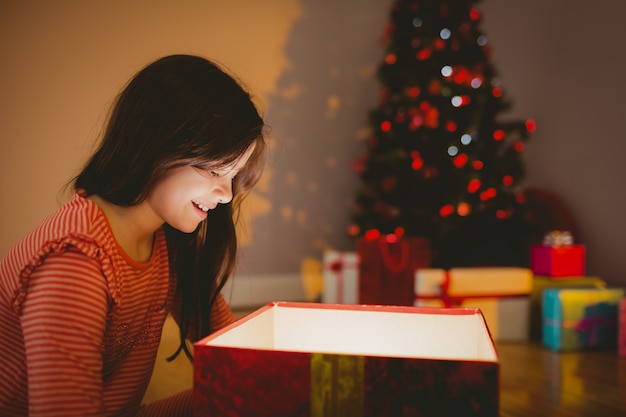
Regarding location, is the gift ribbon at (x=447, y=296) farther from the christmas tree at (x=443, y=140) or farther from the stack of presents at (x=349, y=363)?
the stack of presents at (x=349, y=363)

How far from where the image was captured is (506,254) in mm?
2639

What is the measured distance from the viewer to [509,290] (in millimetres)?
2076

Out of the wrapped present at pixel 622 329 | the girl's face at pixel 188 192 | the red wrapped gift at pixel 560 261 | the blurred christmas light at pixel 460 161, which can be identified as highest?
the blurred christmas light at pixel 460 161

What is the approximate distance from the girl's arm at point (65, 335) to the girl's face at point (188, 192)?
0.16 meters

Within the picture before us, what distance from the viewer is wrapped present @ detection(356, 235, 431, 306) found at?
2.30 metres

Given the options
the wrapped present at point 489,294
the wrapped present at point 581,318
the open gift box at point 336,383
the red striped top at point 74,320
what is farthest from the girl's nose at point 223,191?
the wrapped present at point 581,318

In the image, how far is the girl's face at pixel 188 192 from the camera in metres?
0.75

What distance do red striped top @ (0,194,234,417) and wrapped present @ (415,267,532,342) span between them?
1.41m

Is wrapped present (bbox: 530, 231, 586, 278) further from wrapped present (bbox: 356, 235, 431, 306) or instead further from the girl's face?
the girl's face

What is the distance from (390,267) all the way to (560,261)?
70cm

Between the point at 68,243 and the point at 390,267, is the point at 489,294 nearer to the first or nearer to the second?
the point at 390,267

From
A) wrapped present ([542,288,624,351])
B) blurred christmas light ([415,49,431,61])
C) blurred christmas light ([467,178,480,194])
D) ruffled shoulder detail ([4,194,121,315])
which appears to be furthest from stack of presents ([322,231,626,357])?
ruffled shoulder detail ([4,194,121,315])

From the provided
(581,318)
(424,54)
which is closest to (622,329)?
(581,318)

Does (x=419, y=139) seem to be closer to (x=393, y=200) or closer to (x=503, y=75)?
(x=393, y=200)
